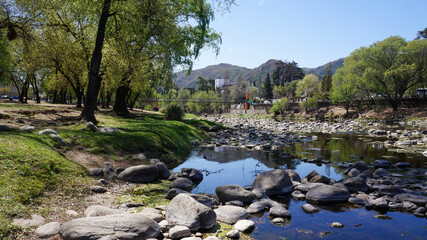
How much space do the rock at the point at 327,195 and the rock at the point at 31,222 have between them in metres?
6.31

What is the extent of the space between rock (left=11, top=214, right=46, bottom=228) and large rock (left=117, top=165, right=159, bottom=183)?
3.52 metres

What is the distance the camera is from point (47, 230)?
4.52m

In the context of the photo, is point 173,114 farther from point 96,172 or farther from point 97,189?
point 97,189

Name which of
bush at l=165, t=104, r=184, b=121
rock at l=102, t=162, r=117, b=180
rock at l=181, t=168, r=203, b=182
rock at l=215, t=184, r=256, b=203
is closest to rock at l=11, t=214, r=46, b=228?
rock at l=102, t=162, r=117, b=180

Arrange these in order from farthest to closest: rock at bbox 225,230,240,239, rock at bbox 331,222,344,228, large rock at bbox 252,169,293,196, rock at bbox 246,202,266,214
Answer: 1. large rock at bbox 252,169,293,196
2. rock at bbox 246,202,266,214
3. rock at bbox 331,222,344,228
4. rock at bbox 225,230,240,239

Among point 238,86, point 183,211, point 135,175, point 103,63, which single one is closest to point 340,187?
point 183,211

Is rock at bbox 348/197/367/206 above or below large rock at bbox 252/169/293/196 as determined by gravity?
below

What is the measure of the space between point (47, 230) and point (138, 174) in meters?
4.06

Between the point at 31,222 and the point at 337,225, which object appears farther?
the point at 337,225

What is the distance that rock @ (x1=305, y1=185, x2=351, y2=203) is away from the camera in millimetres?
7262

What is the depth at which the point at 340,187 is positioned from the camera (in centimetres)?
770

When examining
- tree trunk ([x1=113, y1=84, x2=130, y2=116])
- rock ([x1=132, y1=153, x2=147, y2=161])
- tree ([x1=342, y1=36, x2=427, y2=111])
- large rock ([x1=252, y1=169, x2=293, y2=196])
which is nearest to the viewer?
large rock ([x1=252, y1=169, x2=293, y2=196])

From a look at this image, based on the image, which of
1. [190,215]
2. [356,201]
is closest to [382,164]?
[356,201]

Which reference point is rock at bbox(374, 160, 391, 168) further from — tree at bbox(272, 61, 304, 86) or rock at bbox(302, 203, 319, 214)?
tree at bbox(272, 61, 304, 86)
